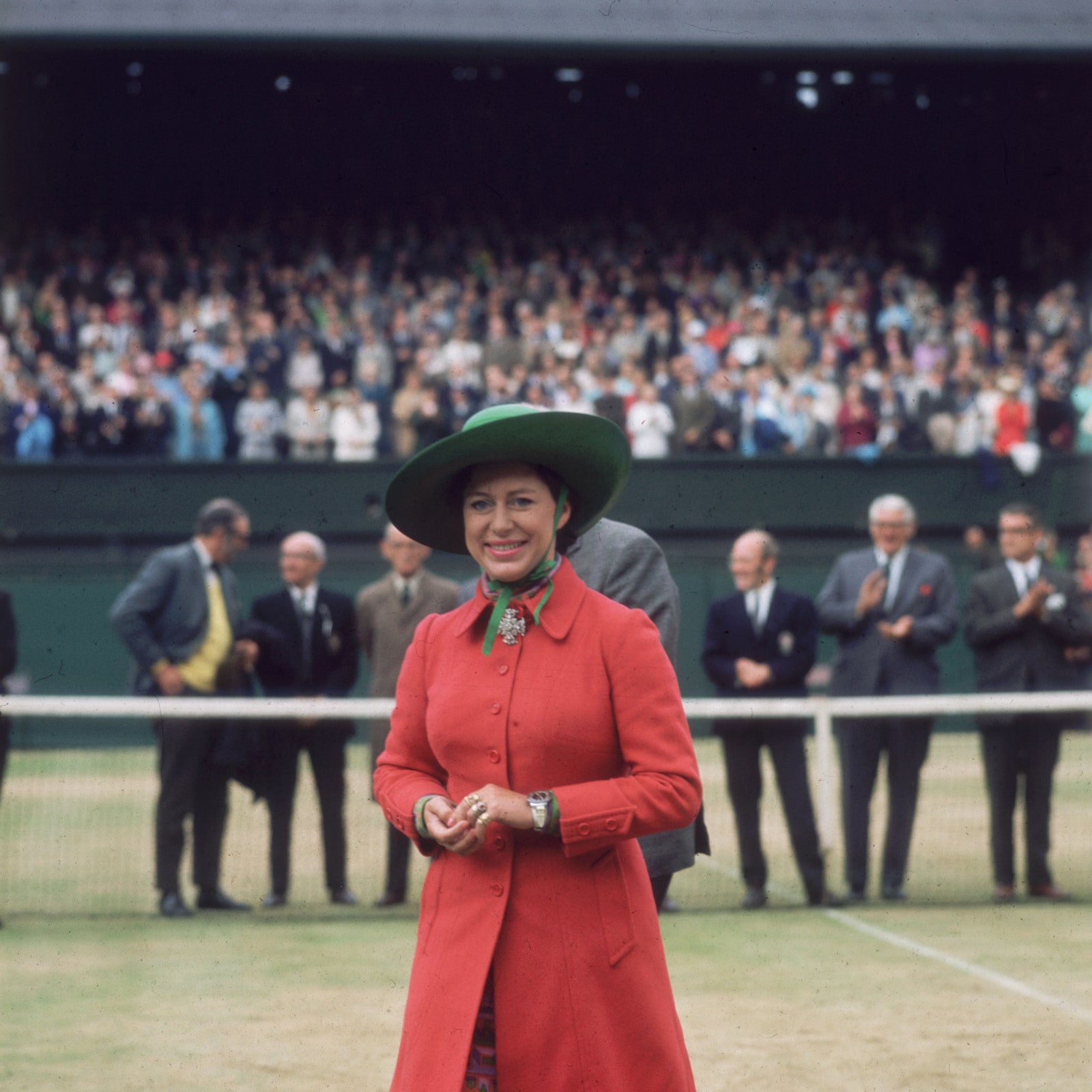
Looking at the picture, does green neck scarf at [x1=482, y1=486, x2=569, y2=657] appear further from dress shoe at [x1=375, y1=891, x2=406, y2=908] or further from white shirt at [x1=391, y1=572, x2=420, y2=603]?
white shirt at [x1=391, y1=572, x2=420, y2=603]

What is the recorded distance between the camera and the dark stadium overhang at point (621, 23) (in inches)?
843

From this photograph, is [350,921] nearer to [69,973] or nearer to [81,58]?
[69,973]

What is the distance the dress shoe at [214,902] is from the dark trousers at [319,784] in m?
0.33

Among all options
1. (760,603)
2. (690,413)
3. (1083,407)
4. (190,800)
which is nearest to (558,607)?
(190,800)

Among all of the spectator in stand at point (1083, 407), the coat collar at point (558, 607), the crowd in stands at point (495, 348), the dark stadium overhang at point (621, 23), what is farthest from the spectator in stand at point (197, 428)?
the coat collar at point (558, 607)

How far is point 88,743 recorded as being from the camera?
15945 millimetres

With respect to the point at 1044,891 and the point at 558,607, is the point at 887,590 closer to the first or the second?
the point at 1044,891

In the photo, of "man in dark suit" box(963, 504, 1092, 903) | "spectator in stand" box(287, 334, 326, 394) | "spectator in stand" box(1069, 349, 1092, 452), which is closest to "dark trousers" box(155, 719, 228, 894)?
"man in dark suit" box(963, 504, 1092, 903)

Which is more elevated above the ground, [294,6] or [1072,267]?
[294,6]

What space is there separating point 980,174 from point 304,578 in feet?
61.3

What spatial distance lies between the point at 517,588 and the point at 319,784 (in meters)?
6.12

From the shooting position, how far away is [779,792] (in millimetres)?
9203

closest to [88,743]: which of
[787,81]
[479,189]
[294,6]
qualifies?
[294,6]

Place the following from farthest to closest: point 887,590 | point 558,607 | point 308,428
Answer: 1. point 308,428
2. point 887,590
3. point 558,607
